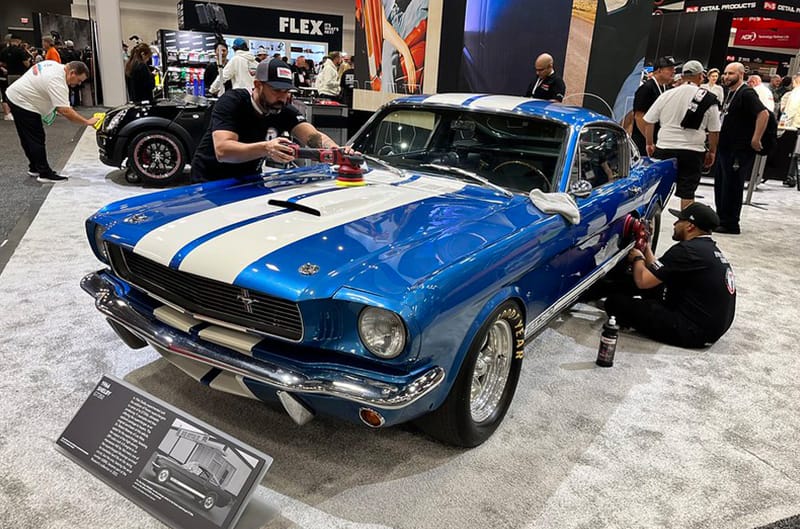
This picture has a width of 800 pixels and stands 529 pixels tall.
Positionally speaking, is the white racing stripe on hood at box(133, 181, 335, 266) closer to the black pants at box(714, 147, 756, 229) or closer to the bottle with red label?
the bottle with red label

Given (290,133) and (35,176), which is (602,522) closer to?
(290,133)

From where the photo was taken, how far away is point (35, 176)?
7156 mm

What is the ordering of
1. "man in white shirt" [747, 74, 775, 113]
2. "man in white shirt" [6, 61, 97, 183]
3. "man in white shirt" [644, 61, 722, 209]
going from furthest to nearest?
"man in white shirt" [747, 74, 775, 113], "man in white shirt" [6, 61, 97, 183], "man in white shirt" [644, 61, 722, 209]

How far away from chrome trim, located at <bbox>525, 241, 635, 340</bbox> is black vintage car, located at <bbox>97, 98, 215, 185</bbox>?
5172 mm

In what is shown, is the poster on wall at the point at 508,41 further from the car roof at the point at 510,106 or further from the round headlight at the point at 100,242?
the round headlight at the point at 100,242

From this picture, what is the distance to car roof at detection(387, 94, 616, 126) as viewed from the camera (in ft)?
10.6

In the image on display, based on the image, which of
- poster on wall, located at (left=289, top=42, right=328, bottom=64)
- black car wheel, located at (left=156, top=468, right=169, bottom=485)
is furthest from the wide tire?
poster on wall, located at (left=289, top=42, right=328, bottom=64)

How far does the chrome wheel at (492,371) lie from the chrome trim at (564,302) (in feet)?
0.62

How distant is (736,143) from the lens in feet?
20.8

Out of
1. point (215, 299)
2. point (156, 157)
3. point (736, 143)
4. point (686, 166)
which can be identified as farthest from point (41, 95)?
point (736, 143)

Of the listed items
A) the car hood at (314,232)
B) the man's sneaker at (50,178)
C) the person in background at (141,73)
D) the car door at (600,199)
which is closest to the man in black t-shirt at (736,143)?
the car door at (600,199)

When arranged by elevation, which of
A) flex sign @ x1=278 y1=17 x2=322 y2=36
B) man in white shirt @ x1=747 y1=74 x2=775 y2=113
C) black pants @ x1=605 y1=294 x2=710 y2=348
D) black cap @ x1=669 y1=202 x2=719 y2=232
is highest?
flex sign @ x1=278 y1=17 x2=322 y2=36

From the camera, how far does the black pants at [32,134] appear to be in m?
6.71

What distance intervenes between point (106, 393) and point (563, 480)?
1732 millimetres
